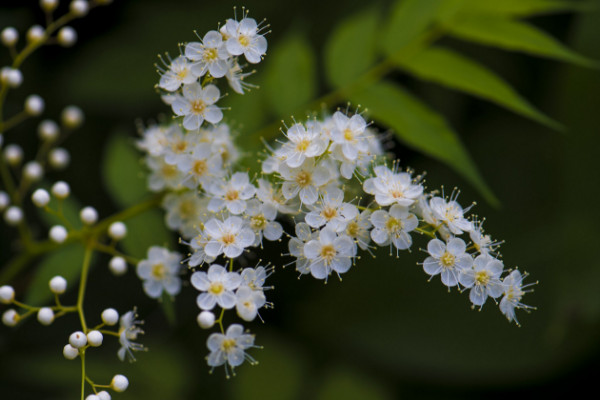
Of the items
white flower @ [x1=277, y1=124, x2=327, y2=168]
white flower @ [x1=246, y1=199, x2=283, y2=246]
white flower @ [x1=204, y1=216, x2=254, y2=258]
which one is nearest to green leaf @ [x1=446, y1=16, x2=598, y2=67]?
white flower @ [x1=277, y1=124, x2=327, y2=168]

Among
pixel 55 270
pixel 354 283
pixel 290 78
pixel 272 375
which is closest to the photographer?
pixel 55 270

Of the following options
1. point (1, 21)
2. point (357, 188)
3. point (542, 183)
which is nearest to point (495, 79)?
point (357, 188)

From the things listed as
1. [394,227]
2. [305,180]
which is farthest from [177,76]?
[394,227]

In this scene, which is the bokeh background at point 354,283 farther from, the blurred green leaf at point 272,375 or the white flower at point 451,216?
the white flower at point 451,216

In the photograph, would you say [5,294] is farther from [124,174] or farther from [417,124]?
[417,124]

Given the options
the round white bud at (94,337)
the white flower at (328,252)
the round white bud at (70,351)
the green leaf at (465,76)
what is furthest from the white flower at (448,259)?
the round white bud at (70,351)

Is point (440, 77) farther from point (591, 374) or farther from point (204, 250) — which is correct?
point (591, 374)
